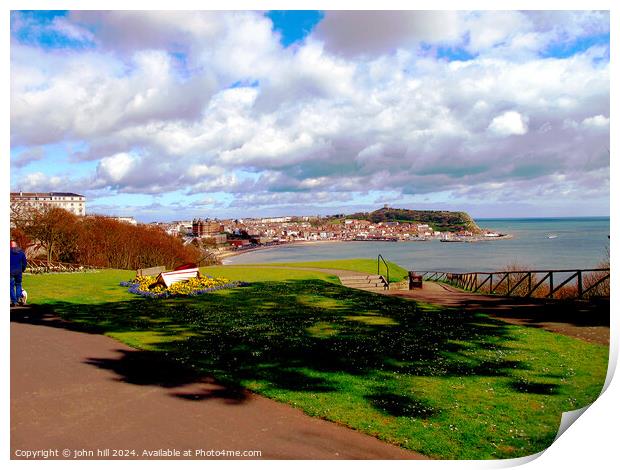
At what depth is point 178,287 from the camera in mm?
16297

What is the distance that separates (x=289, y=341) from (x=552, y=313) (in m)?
7.12

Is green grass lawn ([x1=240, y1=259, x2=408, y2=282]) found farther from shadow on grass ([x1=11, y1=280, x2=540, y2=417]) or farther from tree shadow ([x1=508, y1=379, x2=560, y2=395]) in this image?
tree shadow ([x1=508, y1=379, x2=560, y2=395])

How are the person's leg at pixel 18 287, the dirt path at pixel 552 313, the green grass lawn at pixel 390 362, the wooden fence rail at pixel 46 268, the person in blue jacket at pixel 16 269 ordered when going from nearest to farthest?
the green grass lawn at pixel 390 362 → the dirt path at pixel 552 313 → the person in blue jacket at pixel 16 269 → the person's leg at pixel 18 287 → the wooden fence rail at pixel 46 268

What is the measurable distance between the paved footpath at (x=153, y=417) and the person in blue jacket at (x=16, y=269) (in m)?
4.11

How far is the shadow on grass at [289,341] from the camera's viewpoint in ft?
23.5

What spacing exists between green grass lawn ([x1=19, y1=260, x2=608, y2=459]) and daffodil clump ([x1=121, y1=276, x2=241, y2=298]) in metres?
1.49

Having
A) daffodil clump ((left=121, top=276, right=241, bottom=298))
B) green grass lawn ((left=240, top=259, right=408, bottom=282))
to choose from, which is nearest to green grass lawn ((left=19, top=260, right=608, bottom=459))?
daffodil clump ((left=121, top=276, right=241, bottom=298))

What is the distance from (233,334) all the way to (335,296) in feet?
21.0

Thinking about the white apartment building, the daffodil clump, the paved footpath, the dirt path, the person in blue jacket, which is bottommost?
the paved footpath

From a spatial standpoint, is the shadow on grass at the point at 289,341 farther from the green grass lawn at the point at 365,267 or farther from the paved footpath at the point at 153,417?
the green grass lawn at the point at 365,267

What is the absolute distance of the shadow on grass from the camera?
7.18 m

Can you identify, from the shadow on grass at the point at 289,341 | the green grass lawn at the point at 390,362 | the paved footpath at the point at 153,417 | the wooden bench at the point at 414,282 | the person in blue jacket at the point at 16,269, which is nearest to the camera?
the paved footpath at the point at 153,417

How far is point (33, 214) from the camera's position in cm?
2681

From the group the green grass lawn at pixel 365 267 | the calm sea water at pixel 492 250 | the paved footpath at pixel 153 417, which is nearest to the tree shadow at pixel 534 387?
the paved footpath at pixel 153 417
